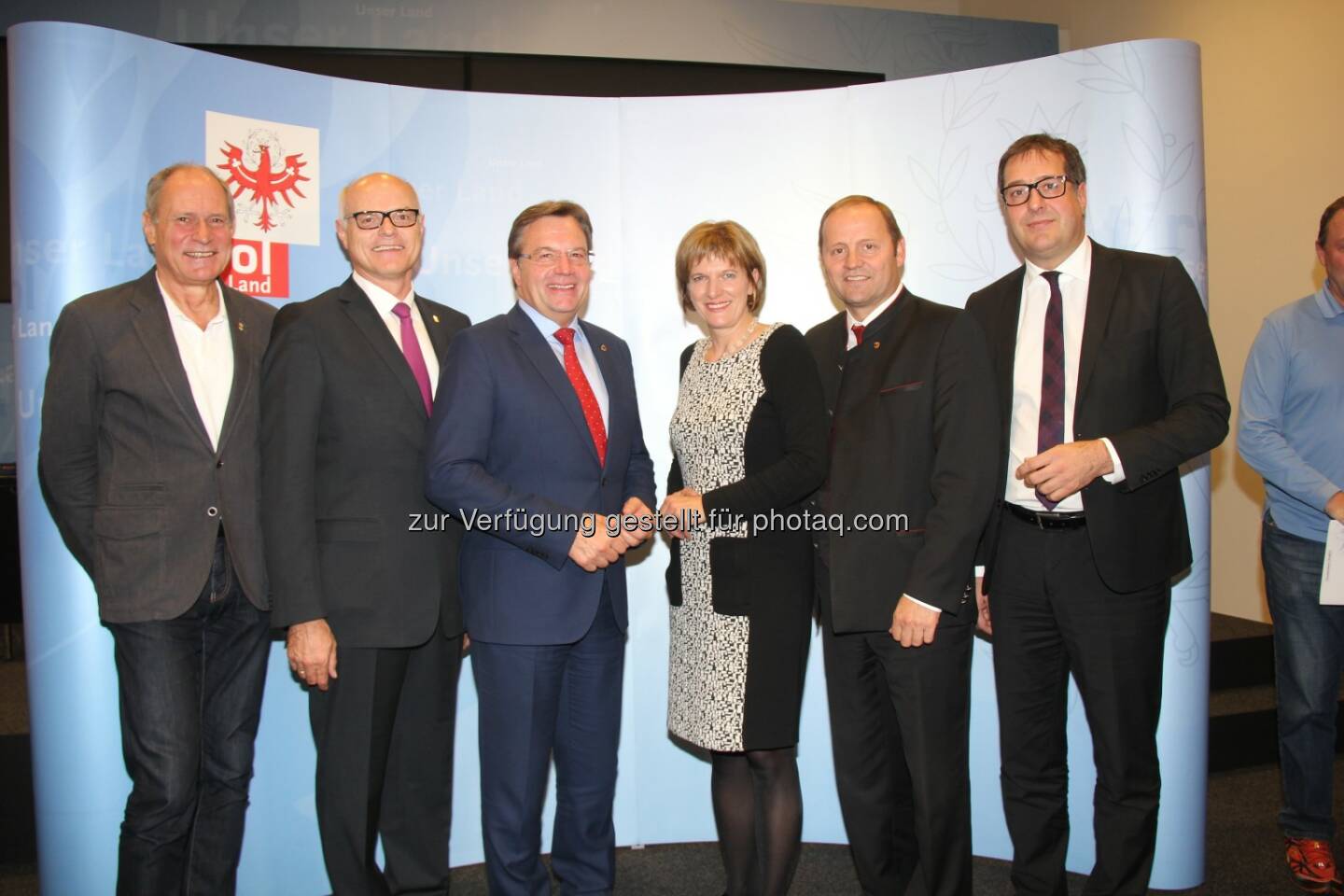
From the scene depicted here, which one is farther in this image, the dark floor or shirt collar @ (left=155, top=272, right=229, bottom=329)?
the dark floor

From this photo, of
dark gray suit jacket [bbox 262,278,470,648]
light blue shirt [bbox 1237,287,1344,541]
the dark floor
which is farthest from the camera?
the dark floor

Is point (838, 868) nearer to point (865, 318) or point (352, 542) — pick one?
point (865, 318)

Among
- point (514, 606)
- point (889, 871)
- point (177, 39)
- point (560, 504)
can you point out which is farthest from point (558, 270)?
point (177, 39)

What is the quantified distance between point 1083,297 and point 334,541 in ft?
6.67

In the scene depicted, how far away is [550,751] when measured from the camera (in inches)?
97.8

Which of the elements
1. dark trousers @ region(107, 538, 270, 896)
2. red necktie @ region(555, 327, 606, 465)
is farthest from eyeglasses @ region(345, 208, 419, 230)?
dark trousers @ region(107, 538, 270, 896)

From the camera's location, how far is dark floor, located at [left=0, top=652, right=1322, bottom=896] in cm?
313

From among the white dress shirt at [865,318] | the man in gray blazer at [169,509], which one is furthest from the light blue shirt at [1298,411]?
the man in gray blazer at [169,509]

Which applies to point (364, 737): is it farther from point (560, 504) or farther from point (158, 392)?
point (158, 392)

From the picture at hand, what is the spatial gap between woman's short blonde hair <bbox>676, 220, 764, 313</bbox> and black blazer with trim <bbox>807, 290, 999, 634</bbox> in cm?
36

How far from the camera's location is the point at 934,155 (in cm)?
332

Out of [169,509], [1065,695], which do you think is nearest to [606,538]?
[169,509]

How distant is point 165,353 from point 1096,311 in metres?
2.36

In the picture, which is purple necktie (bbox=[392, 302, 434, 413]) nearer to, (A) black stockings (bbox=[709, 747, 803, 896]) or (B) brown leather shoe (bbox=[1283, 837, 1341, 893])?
(A) black stockings (bbox=[709, 747, 803, 896])
